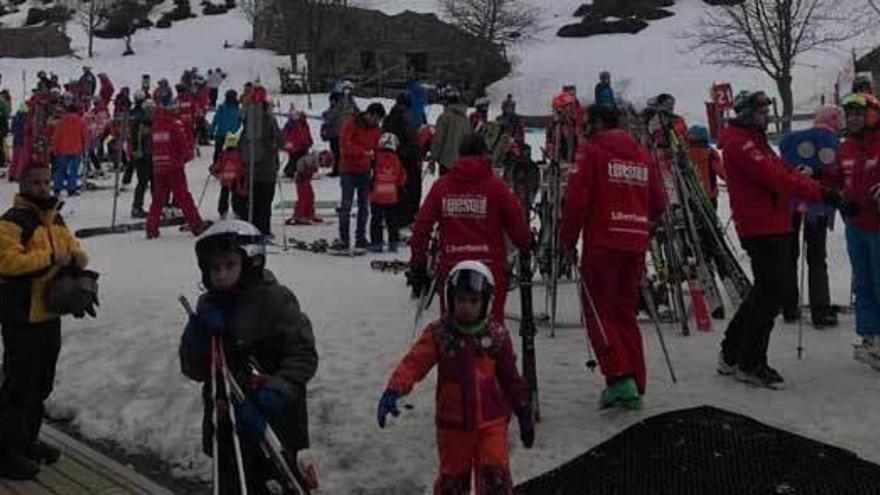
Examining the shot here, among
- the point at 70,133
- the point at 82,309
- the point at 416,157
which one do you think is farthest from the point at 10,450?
the point at 70,133

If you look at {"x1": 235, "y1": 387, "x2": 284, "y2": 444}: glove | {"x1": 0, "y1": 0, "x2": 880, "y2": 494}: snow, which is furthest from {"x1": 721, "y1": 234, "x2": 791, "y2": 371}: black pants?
{"x1": 235, "y1": 387, "x2": 284, "y2": 444}: glove

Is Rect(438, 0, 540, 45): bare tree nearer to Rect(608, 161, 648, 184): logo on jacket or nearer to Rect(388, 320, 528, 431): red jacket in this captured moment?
Rect(608, 161, 648, 184): logo on jacket

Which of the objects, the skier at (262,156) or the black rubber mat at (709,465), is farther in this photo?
the skier at (262,156)

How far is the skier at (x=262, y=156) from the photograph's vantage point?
1455 cm

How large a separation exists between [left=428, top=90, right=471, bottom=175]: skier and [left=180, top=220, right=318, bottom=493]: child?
30.2 feet

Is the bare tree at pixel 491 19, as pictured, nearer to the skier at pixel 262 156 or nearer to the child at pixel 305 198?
the child at pixel 305 198

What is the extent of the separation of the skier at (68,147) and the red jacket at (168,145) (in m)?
5.12

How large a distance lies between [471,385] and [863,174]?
429 centimetres

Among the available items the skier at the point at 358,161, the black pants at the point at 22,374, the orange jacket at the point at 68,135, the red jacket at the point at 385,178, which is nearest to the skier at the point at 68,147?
the orange jacket at the point at 68,135

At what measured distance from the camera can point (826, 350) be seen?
8914 mm

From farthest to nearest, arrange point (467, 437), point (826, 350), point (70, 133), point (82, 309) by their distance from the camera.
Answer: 1. point (70, 133)
2. point (826, 350)
3. point (82, 309)
4. point (467, 437)

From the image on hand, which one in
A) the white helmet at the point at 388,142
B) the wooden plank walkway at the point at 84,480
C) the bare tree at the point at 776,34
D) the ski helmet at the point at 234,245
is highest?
the bare tree at the point at 776,34

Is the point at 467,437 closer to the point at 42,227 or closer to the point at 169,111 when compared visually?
the point at 42,227

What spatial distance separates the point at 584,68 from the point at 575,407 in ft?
147
